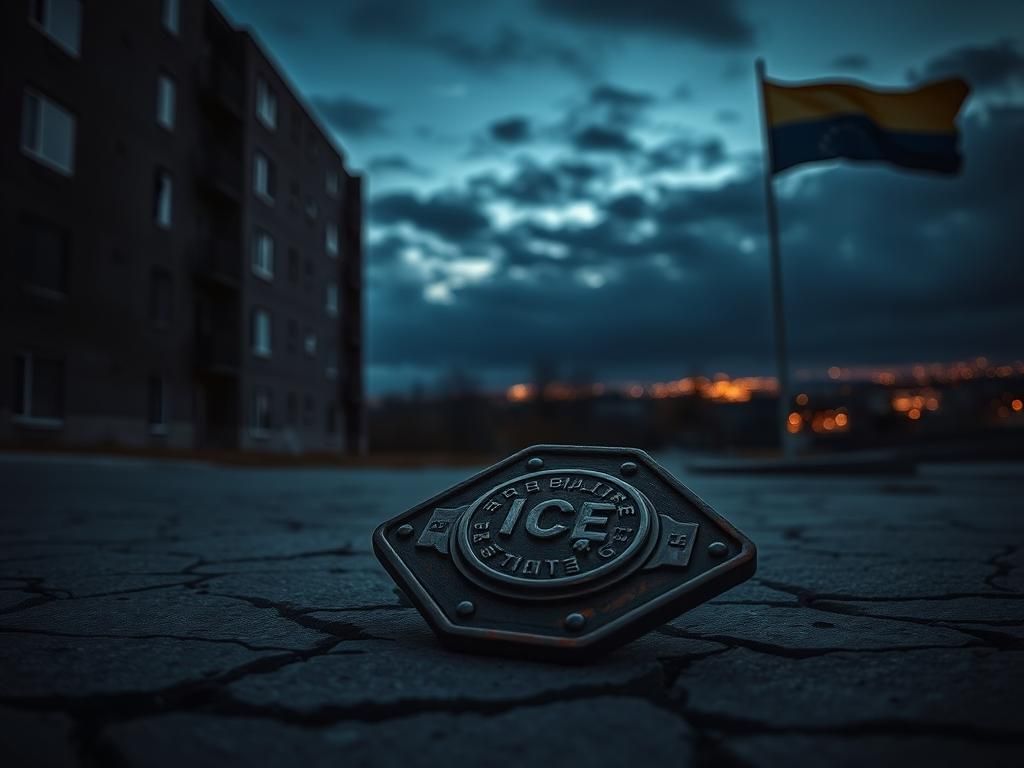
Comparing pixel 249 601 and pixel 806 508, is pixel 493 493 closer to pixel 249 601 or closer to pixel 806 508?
pixel 249 601

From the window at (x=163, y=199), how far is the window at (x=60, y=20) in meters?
3.65

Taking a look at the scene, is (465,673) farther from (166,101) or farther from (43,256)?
(166,101)

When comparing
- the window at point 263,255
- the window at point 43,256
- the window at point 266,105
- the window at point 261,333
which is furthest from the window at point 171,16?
the window at point 261,333

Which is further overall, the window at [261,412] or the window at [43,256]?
the window at [261,412]

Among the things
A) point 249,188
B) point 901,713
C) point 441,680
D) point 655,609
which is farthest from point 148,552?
point 249,188

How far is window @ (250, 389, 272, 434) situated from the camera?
21461 mm

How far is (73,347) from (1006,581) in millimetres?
14886

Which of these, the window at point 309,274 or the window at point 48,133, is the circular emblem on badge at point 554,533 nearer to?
the window at point 48,133

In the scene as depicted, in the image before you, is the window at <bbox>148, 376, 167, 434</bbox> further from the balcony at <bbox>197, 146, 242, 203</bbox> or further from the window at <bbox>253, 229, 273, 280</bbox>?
the window at <bbox>253, 229, 273, 280</bbox>

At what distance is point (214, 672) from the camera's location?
1530mm

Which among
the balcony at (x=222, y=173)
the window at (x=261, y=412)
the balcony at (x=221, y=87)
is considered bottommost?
the window at (x=261, y=412)

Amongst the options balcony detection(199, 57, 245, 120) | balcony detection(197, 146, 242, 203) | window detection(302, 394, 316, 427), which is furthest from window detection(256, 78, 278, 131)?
window detection(302, 394, 316, 427)

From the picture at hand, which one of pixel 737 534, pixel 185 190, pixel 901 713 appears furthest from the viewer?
pixel 185 190

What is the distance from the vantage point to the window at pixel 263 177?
71.1 feet
